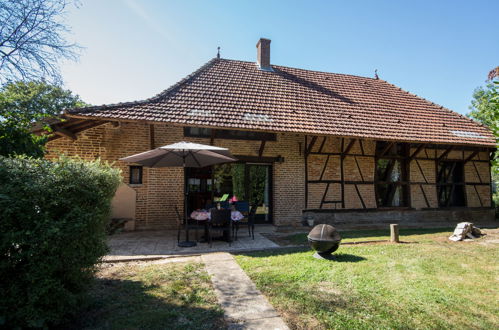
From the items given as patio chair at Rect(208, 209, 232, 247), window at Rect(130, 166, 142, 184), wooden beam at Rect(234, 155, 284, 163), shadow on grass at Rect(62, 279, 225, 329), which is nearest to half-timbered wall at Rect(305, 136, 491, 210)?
wooden beam at Rect(234, 155, 284, 163)

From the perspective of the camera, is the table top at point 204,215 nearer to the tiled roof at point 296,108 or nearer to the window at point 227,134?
the tiled roof at point 296,108

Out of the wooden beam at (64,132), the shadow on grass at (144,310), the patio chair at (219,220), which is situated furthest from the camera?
the wooden beam at (64,132)

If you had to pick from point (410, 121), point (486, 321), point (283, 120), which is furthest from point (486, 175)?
point (486, 321)

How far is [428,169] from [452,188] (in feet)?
5.07

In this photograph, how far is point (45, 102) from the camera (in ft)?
73.3

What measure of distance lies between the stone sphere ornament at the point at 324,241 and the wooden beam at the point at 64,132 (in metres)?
6.95

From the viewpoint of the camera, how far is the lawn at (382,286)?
2.82 meters

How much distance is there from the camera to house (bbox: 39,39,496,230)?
795 centimetres

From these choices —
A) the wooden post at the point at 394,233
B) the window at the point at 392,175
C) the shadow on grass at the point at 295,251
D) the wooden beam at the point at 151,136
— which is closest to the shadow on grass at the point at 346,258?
the shadow on grass at the point at 295,251

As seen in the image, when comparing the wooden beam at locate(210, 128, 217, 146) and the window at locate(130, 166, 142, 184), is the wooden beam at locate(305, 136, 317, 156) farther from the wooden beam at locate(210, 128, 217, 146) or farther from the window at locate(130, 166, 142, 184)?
the window at locate(130, 166, 142, 184)

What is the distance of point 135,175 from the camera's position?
8117 millimetres

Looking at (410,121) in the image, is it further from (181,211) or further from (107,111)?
(107,111)

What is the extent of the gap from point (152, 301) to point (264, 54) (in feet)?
36.4

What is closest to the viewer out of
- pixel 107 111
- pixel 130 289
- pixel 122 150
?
pixel 130 289
